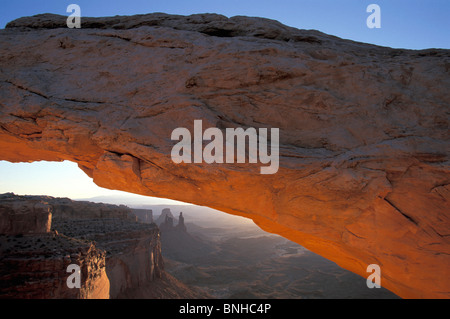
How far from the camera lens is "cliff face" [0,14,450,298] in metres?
5.72

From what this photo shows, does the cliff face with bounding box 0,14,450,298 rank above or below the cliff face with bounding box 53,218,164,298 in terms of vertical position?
above

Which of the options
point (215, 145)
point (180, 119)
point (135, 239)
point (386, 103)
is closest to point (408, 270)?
point (386, 103)

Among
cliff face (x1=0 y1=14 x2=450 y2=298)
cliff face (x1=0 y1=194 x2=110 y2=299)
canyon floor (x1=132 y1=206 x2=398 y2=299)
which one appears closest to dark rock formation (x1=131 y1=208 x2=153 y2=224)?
canyon floor (x1=132 y1=206 x2=398 y2=299)

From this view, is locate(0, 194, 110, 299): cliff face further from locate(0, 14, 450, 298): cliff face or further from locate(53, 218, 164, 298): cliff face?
locate(53, 218, 164, 298): cliff face

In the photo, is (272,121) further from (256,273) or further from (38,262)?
(256,273)

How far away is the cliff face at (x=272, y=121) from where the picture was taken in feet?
18.8

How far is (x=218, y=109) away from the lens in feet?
20.8

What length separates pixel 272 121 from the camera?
6.45 m

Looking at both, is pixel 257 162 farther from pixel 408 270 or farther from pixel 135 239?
pixel 135 239

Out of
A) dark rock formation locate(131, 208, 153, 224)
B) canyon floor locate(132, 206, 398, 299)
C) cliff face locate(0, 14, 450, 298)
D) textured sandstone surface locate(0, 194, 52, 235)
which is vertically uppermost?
cliff face locate(0, 14, 450, 298)

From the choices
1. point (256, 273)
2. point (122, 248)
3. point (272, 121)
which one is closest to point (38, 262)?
point (272, 121)

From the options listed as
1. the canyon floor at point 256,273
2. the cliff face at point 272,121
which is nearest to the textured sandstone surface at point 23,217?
the cliff face at point 272,121
